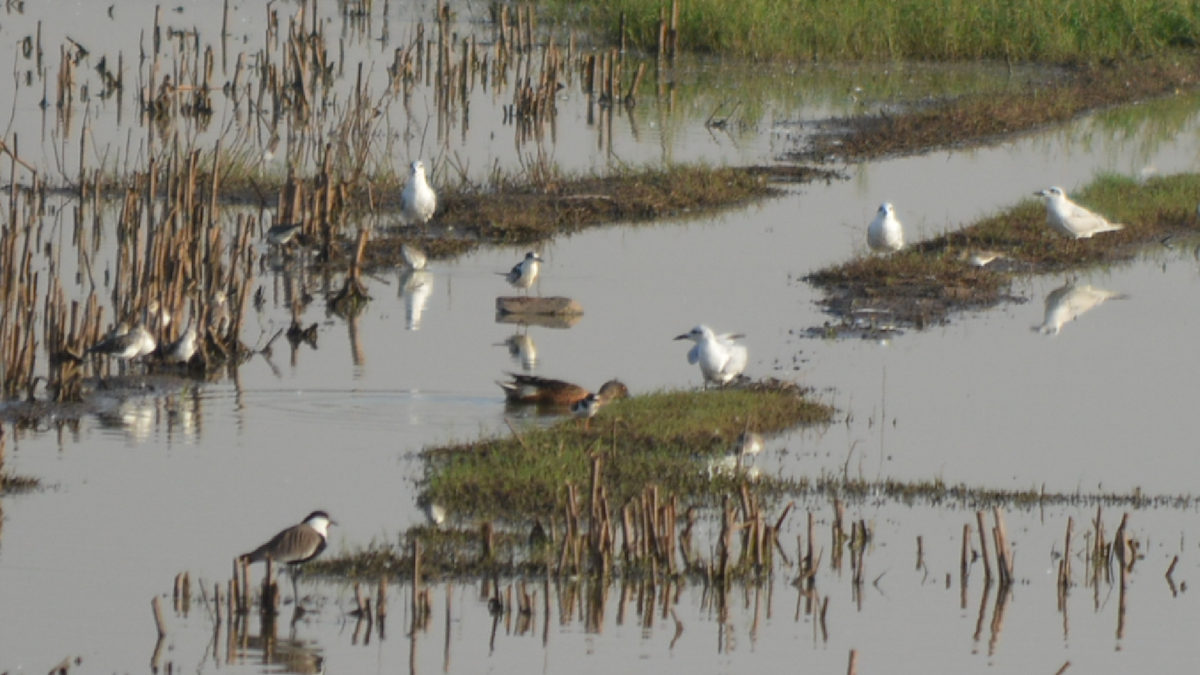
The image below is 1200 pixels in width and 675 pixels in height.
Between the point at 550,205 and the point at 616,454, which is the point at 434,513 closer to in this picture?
the point at 616,454

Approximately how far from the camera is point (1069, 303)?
1653cm

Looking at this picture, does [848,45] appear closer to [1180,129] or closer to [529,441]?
[1180,129]

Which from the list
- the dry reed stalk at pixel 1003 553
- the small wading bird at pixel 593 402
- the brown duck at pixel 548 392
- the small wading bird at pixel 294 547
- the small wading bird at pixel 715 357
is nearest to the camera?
the small wading bird at pixel 294 547

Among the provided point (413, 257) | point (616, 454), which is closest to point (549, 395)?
point (616, 454)

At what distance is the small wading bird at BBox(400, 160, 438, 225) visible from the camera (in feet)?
59.2

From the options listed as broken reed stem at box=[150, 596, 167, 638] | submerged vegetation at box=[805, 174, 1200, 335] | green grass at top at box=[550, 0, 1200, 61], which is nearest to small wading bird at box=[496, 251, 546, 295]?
submerged vegetation at box=[805, 174, 1200, 335]

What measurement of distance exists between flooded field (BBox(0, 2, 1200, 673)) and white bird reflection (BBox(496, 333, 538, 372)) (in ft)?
0.13

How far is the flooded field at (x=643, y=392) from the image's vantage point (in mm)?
8078

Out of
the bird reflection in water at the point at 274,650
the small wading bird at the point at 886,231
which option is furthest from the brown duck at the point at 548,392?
the small wading bird at the point at 886,231

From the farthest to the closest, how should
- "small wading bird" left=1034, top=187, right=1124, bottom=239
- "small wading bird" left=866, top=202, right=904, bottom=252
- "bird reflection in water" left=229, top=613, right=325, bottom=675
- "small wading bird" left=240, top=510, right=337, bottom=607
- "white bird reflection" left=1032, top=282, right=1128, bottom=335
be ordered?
1. "small wading bird" left=1034, top=187, right=1124, bottom=239
2. "small wading bird" left=866, top=202, right=904, bottom=252
3. "white bird reflection" left=1032, top=282, right=1128, bottom=335
4. "small wading bird" left=240, top=510, right=337, bottom=607
5. "bird reflection in water" left=229, top=613, right=325, bottom=675

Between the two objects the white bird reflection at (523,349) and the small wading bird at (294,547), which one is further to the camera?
the white bird reflection at (523,349)

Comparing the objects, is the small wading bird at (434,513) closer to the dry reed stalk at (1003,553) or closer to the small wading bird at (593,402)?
the small wading bird at (593,402)

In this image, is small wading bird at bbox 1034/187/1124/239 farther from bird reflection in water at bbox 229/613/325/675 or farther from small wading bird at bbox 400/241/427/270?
bird reflection in water at bbox 229/613/325/675

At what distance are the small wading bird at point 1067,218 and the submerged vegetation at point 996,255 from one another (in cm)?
25
